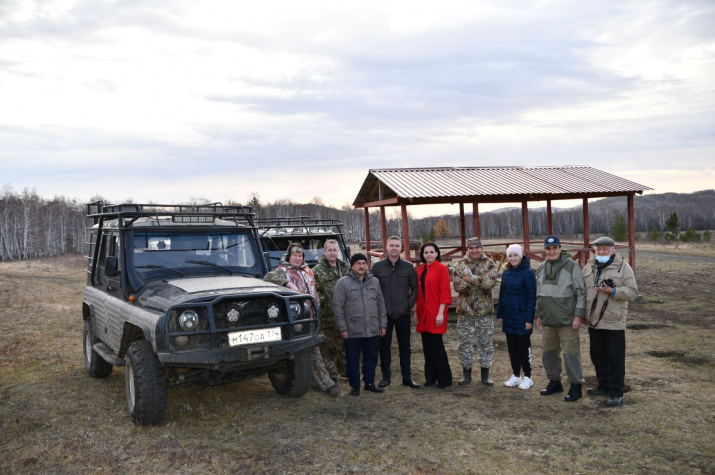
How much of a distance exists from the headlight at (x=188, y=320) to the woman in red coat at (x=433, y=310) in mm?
2682

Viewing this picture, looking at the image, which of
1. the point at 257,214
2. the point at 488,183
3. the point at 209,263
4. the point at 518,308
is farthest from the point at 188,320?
the point at 257,214

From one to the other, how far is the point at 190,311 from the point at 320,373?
203 cm

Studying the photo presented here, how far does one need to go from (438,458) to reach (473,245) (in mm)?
2674

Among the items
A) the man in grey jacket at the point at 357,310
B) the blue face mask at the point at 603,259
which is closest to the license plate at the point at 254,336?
the man in grey jacket at the point at 357,310

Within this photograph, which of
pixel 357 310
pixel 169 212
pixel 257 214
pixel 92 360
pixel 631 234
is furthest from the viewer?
pixel 257 214

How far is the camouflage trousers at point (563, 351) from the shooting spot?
5.54m

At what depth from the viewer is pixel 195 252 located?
5723mm

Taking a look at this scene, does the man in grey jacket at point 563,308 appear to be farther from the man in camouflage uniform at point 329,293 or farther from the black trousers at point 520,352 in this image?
the man in camouflage uniform at point 329,293

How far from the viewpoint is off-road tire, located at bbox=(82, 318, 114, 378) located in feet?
21.2

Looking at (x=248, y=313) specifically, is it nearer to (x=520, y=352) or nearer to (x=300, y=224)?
(x=520, y=352)

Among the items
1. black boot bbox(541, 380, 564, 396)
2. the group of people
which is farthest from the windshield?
black boot bbox(541, 380, 564, 396)

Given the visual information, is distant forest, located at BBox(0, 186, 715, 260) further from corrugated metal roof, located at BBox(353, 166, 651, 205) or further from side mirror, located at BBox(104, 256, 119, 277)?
side mirror, located at BBox(104, 256, 119, 277)

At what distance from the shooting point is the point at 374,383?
614cm

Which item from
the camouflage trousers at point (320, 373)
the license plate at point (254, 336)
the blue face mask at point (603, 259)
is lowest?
the camouflage trousers at point (320, 373)
